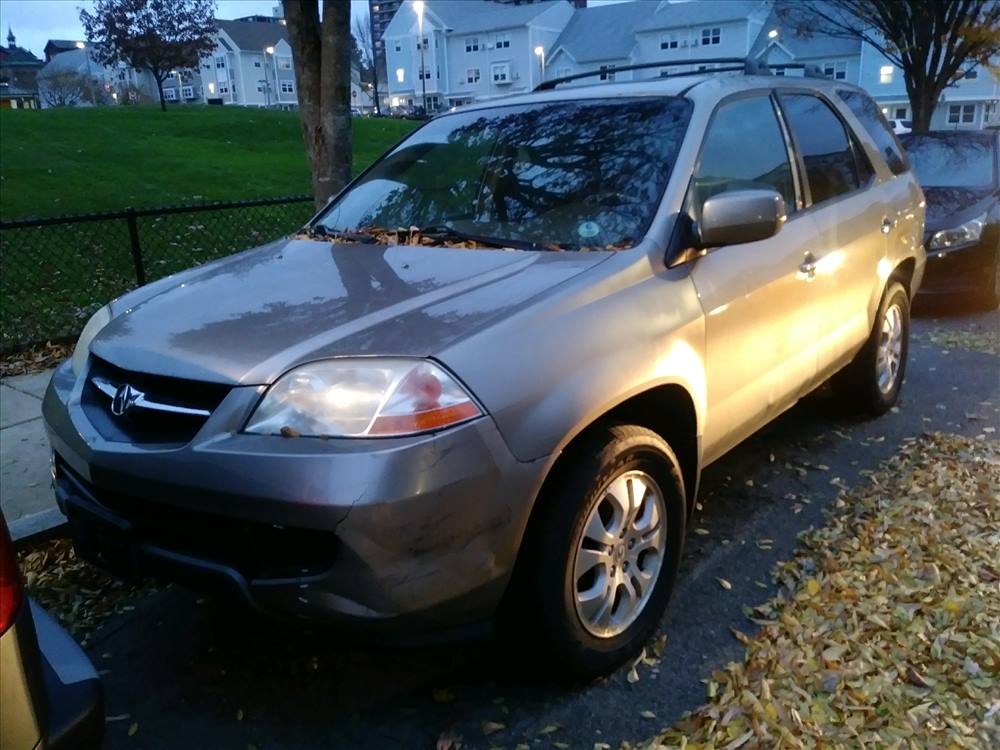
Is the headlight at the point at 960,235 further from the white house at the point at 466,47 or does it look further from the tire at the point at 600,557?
the white house at the point at 466,47

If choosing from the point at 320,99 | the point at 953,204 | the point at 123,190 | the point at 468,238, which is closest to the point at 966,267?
the point at 953,204

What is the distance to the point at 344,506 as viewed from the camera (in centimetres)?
211

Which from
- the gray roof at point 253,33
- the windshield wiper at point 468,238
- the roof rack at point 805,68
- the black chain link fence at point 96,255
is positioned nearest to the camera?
the windshield wiper at point 468,238

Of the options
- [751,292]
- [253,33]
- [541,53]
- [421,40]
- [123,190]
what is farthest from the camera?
[253,33]

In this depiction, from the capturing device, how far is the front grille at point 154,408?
235cm

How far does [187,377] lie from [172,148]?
23.3 m

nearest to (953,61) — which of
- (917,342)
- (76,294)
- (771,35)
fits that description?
(917,342)

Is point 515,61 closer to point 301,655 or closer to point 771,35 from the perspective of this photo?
point 771,35

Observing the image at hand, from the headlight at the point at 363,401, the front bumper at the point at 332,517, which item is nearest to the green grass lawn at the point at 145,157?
the front bumper at the point at 332,517

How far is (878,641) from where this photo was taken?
295 cm

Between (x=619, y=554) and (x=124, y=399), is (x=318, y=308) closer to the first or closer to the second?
(x=124, y=399)

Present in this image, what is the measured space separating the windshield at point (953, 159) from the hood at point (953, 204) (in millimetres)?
157

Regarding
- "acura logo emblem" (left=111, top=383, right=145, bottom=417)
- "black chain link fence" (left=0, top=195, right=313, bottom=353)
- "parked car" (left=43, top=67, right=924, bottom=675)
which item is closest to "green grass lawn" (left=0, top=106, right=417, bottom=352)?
"black chain link fence" (left=0, top=195, right=313, bottom=353)

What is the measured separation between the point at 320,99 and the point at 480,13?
218ft
